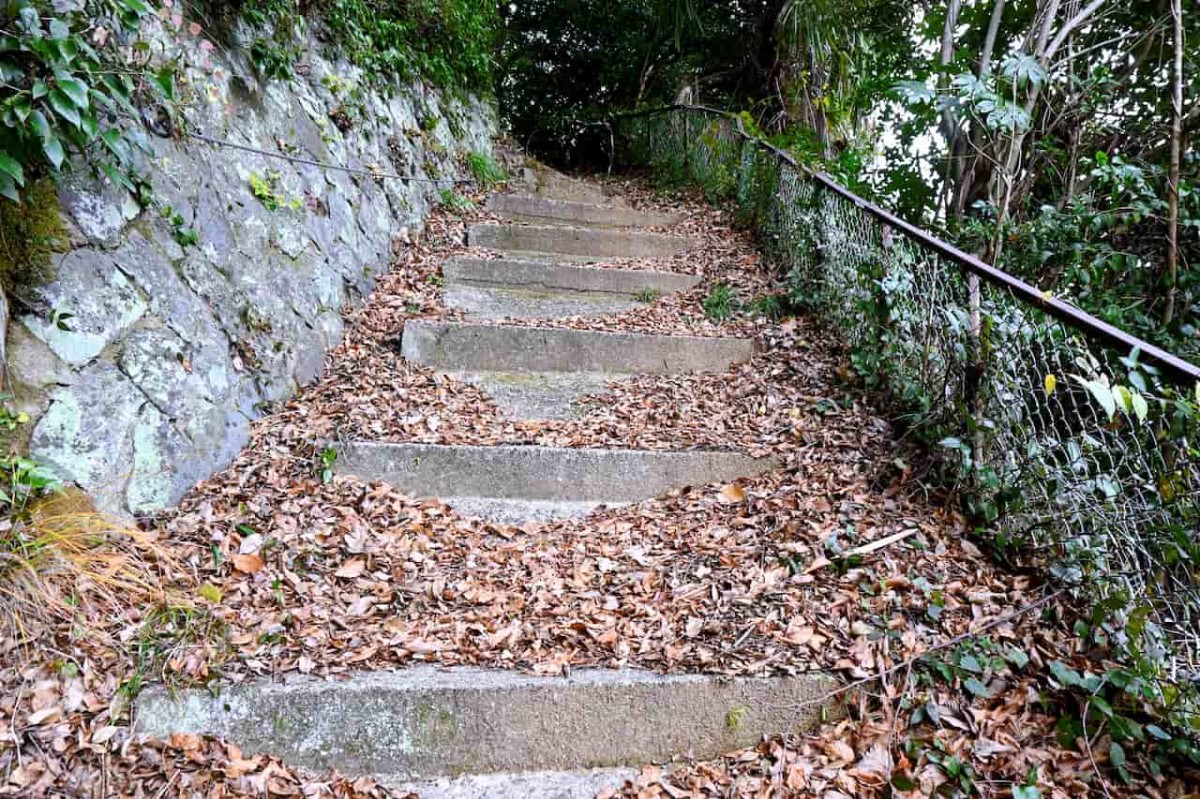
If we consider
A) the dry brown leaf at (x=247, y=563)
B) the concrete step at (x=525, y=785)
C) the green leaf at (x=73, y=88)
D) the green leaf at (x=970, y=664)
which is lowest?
the concrete step at (x=525, y=785)

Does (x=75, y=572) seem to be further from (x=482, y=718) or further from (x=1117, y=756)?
(x=1117, y=756)

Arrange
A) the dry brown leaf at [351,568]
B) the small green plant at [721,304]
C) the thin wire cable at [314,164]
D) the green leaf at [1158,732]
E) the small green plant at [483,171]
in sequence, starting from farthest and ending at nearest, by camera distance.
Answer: the small green plant at [483,171], the small green plant at [721,304], the thin wire cable at [314,164], the dry brown leaf at [351,568], the green leaf at [1158,732]

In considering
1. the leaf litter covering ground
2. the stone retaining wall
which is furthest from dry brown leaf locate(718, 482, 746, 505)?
the stone retaining wall

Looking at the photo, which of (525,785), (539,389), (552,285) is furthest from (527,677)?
(552,285)

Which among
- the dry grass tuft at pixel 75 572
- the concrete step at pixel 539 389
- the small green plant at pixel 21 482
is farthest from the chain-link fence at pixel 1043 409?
the small green plant at pixel 21 482

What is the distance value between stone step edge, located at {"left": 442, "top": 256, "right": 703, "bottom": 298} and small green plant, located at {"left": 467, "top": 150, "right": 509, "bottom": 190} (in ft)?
6.52

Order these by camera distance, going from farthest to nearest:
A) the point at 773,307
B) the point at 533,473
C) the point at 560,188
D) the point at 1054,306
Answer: the point at 560,188 → the point at 773,307 → the point at 533,473 → the point at 1054,306

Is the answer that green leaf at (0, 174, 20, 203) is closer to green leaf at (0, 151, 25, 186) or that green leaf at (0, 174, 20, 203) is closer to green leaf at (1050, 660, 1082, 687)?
green leaf at (0, 151, 25, 186)

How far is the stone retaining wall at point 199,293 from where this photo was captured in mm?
1993

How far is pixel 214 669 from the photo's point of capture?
5.53 ft

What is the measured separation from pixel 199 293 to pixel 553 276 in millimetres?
2170

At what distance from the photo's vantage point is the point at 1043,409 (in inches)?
94.9

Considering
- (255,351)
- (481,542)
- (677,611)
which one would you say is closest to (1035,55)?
(677,611)

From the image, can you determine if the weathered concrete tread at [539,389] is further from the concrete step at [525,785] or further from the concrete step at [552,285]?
the concrete step at [525,785]
